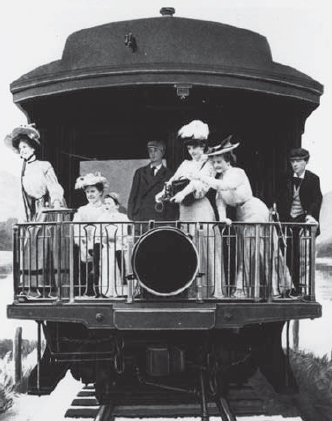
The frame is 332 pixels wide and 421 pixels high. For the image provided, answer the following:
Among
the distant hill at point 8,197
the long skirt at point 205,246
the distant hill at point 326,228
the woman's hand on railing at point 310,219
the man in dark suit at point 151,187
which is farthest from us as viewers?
the distant hill at point 326,228

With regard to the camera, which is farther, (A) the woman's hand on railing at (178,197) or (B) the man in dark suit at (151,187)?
(B) the man in dark suit at (151,187)

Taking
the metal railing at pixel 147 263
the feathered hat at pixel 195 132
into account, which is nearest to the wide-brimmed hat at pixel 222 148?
the feathered hat at pixel 195 132

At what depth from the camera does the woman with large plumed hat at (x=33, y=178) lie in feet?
31.1

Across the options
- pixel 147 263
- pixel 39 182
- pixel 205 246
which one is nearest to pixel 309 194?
pixel 205 246

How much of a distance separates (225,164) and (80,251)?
1.95 m

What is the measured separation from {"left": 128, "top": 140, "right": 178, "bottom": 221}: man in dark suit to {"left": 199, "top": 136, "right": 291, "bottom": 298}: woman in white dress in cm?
72

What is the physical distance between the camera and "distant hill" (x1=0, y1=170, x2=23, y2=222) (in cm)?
1770

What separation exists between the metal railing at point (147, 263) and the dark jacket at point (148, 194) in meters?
0.56

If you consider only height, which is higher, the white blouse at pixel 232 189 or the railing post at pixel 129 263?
the white blouse at pixel 232 189

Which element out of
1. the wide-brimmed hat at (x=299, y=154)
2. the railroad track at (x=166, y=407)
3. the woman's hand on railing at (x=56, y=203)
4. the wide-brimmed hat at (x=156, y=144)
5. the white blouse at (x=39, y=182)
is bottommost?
the railroad track at (x=166, y=407)

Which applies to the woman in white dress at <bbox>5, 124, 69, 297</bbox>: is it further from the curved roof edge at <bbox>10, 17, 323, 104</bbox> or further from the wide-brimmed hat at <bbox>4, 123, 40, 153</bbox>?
the curved roof edge at <bbox>10, 17, 323, 104</bbox>

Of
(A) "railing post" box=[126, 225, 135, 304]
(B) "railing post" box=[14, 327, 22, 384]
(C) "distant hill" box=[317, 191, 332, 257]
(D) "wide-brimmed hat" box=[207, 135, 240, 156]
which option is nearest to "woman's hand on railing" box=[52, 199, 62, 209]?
(A) "railing post" box=[126, 225, 135, 304]

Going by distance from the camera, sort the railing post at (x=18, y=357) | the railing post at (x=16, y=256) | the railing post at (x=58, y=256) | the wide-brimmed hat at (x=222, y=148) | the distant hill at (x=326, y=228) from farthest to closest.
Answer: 1. the distant hill at (x=326, y=228)
2. the railing post at (x=18, y=357)
3. the wide-brimmed hat at (x=222, y=148)
4. the railing post at (x=16, y=256)
5. the railing post at (x=58, y=256)

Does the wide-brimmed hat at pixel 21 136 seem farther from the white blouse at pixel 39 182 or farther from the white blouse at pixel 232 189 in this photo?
the white blouse at pixel 232 189
